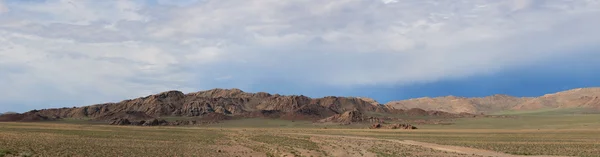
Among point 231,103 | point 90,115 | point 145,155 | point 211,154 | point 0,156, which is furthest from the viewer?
point 231,103

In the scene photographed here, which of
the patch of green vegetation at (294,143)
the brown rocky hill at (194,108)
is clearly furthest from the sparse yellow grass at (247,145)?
the brown rocky hill at (194,108)

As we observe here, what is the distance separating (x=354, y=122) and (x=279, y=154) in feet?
360

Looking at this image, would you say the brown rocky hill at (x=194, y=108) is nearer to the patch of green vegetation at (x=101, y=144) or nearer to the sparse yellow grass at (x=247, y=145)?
the sparse yellow grass at (x=247, y=145)

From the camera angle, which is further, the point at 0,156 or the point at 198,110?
the point at 198,110

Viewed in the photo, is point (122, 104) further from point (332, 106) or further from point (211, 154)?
point (211, 154)

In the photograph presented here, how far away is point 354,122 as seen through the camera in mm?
142625

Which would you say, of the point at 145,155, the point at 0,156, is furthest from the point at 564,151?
the point at 0,156

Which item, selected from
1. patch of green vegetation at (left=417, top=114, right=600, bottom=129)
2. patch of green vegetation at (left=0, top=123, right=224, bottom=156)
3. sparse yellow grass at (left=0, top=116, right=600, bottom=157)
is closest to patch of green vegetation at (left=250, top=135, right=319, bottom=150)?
sparse yellow grass at (left=0, top=116, right=600, bottom=157)

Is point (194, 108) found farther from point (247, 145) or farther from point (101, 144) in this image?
point (101, 144)

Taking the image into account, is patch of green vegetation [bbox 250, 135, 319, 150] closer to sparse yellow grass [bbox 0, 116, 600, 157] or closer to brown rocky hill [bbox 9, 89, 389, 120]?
sparse yellow grass [bbox 0, 116, 600, 157]

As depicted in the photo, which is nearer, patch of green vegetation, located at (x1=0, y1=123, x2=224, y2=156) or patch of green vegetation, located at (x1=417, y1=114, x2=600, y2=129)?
patch of green vegetation, located at (x1=0, y1=123, x2=224, y2=156)

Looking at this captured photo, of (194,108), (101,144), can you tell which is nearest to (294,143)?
(101,144)

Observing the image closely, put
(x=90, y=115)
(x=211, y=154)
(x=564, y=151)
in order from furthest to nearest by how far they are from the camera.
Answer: (x=90, y=115)
(x=564, y=151)
(x=211, y=154)

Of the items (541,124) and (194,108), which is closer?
(541,124)
